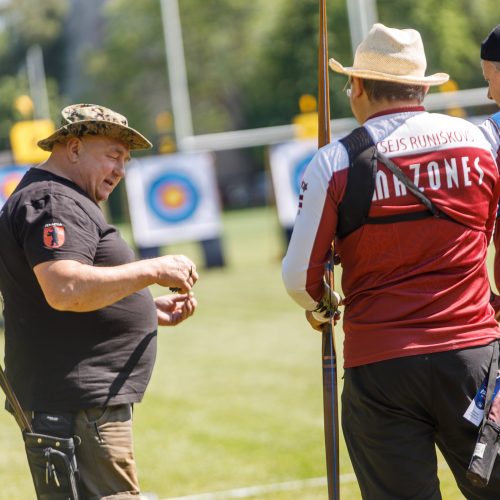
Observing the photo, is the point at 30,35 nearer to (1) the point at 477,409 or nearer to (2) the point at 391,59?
(2) the point at 391,59

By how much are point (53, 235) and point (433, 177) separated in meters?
1.07

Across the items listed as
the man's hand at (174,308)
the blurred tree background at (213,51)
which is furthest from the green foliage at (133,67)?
the man's hand at (174,308)

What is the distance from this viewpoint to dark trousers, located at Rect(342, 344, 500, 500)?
3.05 metres

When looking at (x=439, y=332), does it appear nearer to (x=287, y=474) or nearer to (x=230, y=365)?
(x=287, y=474)

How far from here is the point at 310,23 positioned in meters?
40.9

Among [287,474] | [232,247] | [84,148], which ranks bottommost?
[232,247]

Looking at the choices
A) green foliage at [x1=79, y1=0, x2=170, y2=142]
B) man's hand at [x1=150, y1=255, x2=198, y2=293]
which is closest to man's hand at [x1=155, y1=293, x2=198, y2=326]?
man's hand at [x1=150, y1=255, x2=198, y2=293]

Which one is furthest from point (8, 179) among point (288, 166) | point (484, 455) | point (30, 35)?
point (30, 35)

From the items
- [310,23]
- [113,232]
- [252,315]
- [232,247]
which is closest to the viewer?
[113,232]

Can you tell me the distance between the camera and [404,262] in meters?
3.04

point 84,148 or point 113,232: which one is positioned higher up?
point 84,148

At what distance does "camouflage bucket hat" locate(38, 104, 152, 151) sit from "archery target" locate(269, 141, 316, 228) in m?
12.7

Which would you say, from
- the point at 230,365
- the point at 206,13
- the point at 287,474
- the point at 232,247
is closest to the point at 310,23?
the point at 206,13

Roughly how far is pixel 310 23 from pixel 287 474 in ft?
121
